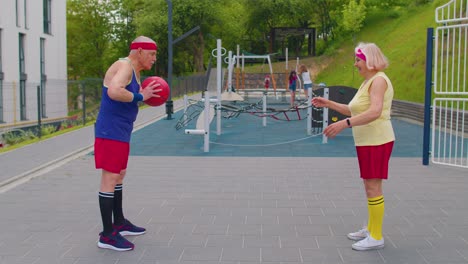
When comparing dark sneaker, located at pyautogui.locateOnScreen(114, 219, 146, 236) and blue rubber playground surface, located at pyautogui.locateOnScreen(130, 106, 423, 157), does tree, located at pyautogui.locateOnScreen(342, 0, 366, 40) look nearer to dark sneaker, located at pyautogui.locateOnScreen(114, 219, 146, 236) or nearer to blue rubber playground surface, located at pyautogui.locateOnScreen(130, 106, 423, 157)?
blue rubber playground surface, located at pyautogui.locateOnScreen(130, 106, 423, 157)

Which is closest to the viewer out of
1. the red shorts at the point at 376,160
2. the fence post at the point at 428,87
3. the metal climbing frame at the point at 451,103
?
the red shorts at the point at 376,160

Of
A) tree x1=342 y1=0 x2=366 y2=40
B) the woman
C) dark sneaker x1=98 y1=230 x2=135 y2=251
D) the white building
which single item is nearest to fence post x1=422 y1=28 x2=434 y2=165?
the woman

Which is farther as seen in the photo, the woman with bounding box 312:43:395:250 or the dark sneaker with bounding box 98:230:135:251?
the dark sneaker with bounding box 98:230:135:251

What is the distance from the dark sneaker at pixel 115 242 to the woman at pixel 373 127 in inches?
A: 78.9

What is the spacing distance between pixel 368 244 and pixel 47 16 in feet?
115

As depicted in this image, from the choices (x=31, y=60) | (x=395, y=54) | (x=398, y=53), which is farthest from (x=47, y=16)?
(x=398, y=53)

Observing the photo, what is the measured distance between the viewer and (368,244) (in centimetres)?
495

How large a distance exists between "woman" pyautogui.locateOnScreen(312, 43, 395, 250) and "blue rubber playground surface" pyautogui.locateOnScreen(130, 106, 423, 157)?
234 inches

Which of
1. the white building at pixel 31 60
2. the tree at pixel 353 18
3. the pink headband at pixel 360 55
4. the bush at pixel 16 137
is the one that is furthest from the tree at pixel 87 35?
the pink headband at pixel 360 55

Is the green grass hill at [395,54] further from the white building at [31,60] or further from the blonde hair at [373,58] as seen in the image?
the blonde hair at [373,58]

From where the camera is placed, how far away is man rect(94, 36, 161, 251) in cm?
488

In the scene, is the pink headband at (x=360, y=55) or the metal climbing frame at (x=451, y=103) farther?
the metal climbing frame at (x=451, y=103)

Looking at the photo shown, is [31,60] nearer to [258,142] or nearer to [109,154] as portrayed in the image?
[258,142]

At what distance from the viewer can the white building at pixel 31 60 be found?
21422mm
